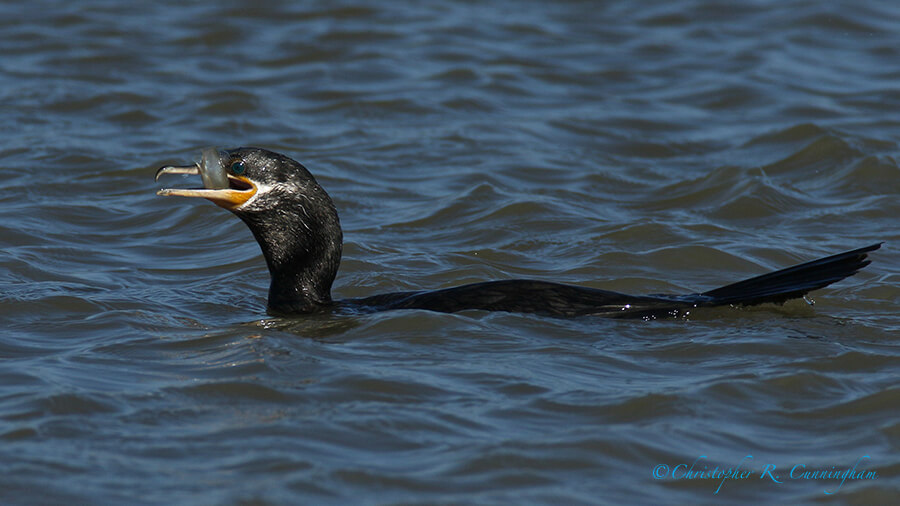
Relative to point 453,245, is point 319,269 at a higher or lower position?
higher

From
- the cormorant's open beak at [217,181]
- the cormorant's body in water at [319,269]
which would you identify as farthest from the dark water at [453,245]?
the cormorant's open beak at [217,181]

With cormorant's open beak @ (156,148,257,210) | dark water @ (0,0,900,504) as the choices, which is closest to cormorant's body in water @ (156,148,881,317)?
cormorant's open beak @ (156,148,257,210)

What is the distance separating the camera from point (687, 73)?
13672mm

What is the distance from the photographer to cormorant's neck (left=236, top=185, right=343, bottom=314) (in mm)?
6980

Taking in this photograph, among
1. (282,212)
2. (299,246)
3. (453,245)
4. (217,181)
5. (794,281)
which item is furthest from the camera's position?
(453,245)

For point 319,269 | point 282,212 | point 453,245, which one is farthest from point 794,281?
point 453,245

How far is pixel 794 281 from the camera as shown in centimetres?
663

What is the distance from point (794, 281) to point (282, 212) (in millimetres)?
2689

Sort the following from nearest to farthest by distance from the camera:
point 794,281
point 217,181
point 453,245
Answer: point 794,281
point 217,181
point 453,245

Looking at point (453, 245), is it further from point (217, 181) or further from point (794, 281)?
point (794, 281)

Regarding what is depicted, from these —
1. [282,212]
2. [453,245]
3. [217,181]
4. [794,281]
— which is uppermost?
[217,181]

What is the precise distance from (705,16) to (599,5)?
4.49 feet

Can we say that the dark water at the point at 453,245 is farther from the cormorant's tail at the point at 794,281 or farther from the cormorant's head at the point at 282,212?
the cormorant's head at the point at 282,212

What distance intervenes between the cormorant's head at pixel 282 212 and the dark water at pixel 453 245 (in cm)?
25
